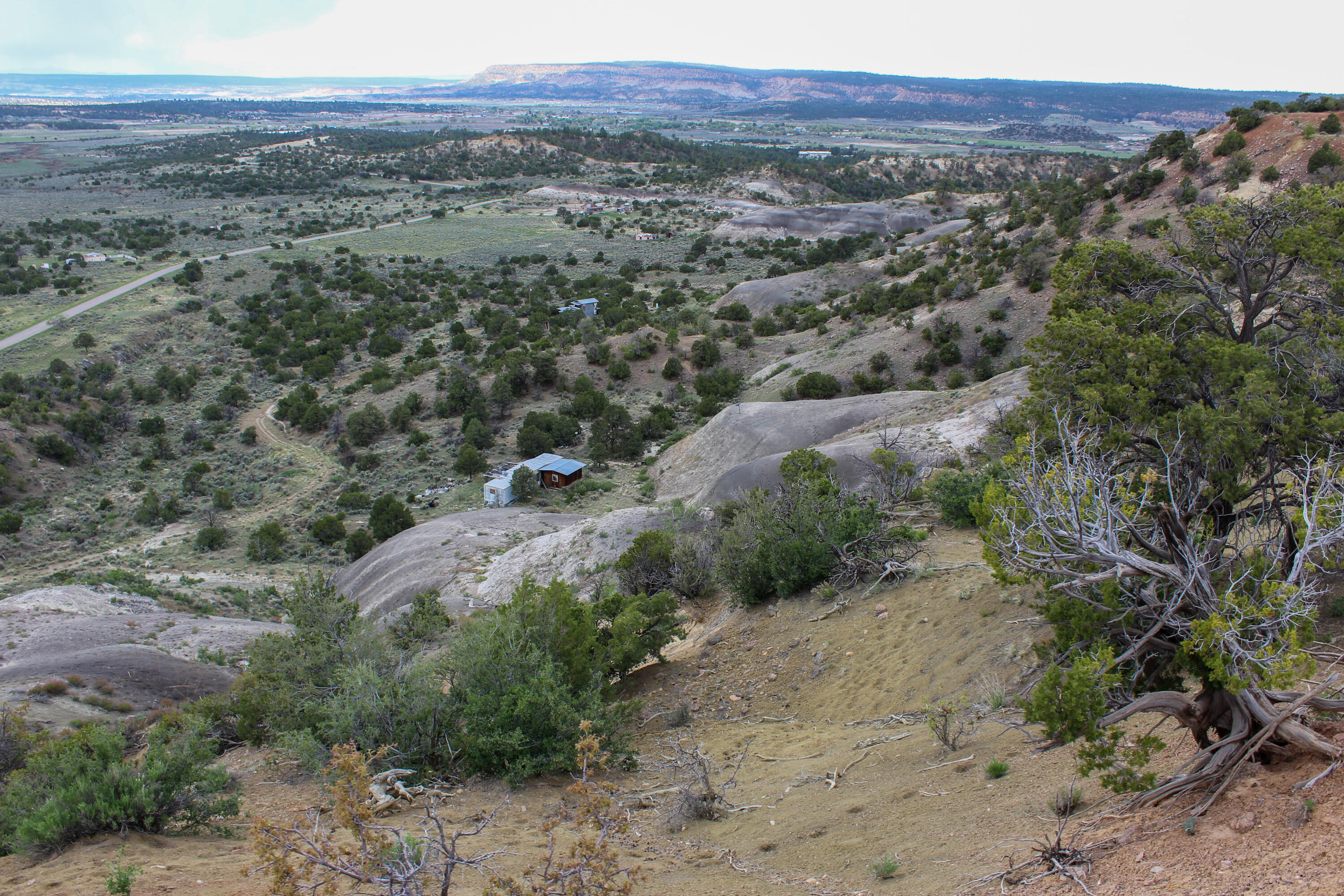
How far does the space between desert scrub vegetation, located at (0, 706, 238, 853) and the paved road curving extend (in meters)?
54.3

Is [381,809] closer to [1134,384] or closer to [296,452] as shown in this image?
[1134,384]

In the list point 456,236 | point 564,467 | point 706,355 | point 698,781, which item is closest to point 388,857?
point 698,781

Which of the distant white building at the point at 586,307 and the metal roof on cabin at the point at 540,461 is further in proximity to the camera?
the distant white building at the point at 586,307

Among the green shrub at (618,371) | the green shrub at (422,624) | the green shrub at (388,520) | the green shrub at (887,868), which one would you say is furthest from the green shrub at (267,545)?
the green shrub at (887,868)

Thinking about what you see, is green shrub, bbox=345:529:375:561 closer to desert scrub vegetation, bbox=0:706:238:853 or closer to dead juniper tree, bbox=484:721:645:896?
desert scrub vegetation, bbox=0:706:238:853

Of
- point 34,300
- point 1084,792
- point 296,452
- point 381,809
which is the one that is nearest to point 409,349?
point 296,452

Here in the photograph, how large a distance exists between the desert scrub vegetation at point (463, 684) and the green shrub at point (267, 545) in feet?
51.0

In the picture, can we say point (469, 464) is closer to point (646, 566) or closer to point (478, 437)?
point (478, 437)

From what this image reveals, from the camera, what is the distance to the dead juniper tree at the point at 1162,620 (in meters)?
5.80

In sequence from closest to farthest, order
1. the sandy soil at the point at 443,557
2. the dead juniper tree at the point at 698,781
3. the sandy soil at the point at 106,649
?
the dead juniper tree at the point at 698,781 < the sandy soil at the point at 106,649 < the sandy soil at the point at 443,557

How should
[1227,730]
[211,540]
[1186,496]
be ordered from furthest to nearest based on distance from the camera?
1. [211,540]
2. [1186,496]
3. [1227,730]

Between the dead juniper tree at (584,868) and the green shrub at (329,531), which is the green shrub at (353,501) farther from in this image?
the dead juniper tree at (584,868)

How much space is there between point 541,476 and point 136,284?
5174 cm

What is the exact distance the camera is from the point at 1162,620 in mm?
6242
